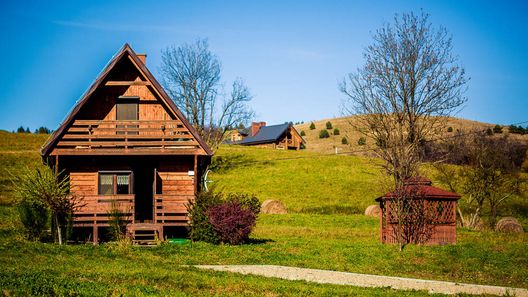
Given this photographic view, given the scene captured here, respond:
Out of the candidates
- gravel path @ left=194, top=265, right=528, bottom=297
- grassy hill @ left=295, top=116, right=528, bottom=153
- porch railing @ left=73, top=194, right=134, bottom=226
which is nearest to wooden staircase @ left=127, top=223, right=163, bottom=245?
porch railing @ left=73, top=194, right=134, bottom=226

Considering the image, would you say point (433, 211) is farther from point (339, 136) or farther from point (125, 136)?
point (339, 136)

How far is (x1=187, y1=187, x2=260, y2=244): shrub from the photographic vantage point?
89.2ft

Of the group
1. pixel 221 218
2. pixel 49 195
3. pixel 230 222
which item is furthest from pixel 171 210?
pixel 49 195

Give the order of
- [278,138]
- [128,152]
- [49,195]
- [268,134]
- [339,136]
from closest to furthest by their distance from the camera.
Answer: [49,195], [128,152], [278,138], [268,134], [339,136]

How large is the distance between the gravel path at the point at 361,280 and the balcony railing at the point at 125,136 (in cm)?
1097

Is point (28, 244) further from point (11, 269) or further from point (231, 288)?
point (231, 288)

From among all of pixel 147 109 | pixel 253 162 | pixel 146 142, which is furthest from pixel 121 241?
pixel 253 162

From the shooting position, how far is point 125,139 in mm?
30266

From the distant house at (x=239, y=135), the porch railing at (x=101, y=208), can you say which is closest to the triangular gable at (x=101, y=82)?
the porch railing at (x=101, y=208)

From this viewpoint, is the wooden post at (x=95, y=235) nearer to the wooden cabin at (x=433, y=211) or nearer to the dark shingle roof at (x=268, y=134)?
the wooden cabin at (x=433, y=211)

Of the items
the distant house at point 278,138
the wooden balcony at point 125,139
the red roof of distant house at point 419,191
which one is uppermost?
the distant house at point 278,138

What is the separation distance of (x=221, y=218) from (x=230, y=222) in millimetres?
516

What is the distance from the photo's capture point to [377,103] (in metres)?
38.3

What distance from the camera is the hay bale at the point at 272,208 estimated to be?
4656cm
